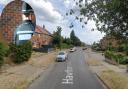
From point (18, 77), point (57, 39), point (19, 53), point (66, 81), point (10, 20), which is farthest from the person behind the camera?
point (57, 39)

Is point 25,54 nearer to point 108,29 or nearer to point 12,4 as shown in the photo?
point 108,29

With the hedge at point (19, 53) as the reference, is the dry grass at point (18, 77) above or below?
below

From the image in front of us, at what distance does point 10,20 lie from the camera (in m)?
14.9

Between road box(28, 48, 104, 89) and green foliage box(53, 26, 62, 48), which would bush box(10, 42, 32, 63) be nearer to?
road box(28, 48, 104, 89)

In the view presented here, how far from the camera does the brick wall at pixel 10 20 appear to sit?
591 inches

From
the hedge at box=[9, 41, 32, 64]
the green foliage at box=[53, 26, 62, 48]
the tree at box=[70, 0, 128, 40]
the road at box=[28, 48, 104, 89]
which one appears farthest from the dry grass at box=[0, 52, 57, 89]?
the green foliage at box=[53, 26, 62, 48]

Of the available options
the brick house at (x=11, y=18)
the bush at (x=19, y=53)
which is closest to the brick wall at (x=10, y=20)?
the brick house at (x=11, y=18)

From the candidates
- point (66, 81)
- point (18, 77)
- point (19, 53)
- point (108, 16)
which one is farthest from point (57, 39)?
point (108, 16)

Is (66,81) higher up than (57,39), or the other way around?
(57,39)

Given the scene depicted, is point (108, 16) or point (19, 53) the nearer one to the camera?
point (108, 16)

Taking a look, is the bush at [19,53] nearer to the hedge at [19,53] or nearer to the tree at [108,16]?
the hedge at [19,53]

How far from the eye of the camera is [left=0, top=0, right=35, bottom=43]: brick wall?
49.2 ft

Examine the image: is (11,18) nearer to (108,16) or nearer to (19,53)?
(108,16)

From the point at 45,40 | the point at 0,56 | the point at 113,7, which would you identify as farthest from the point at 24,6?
the point at 45,40
